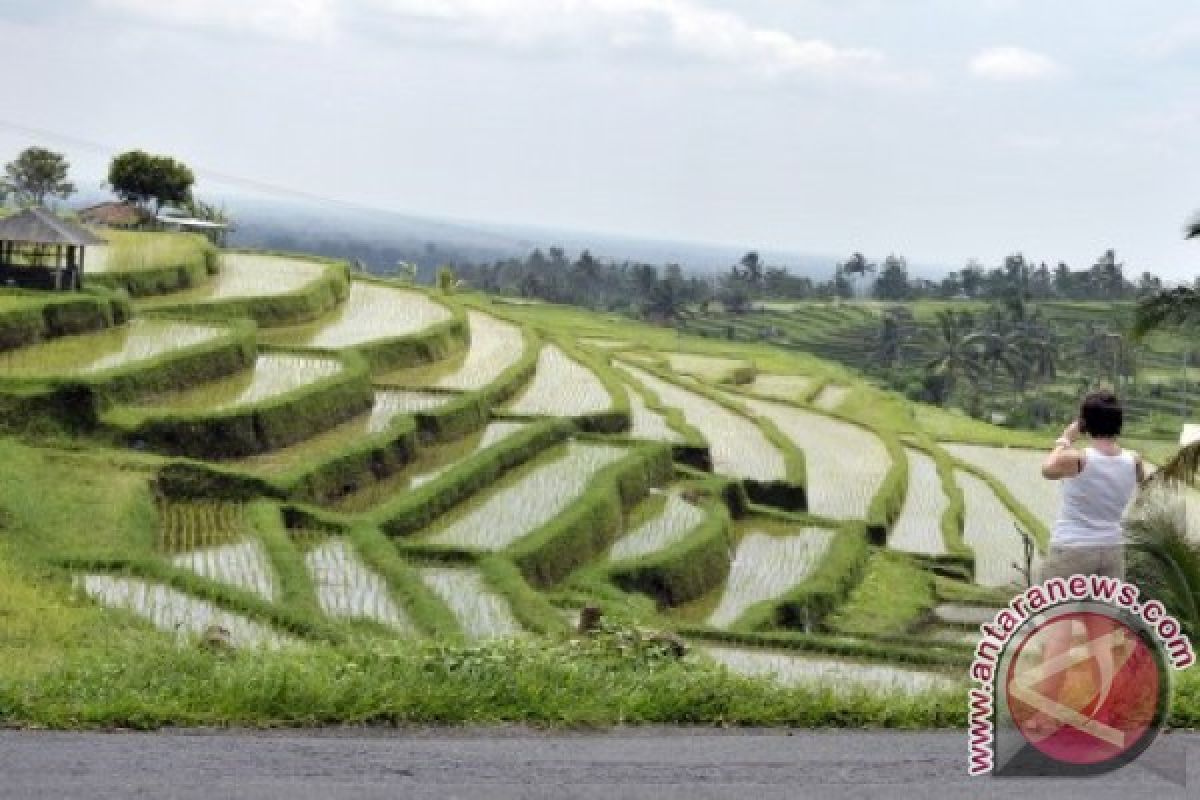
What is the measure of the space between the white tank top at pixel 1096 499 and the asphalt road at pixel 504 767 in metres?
0.83

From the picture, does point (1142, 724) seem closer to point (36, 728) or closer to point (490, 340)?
point (36, 728)

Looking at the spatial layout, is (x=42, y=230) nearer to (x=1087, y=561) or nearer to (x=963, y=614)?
(x=963, y=614)

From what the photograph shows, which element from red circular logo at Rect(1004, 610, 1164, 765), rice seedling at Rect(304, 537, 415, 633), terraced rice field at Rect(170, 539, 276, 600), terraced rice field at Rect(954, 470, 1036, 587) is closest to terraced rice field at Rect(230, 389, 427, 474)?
rice seedling at Rect(304, 537, 415, 633)

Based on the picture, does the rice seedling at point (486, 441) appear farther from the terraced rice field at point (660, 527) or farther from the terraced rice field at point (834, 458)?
the terraced rice field at point (834, 458)

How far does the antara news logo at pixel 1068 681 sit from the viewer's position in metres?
5.58

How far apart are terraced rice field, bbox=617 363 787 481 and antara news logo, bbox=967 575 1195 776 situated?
1612cm

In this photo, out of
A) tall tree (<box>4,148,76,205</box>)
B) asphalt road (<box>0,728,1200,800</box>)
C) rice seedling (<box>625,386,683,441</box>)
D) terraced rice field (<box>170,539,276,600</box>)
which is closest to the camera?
asphalt road (<box>0,728,1200,800</box>)

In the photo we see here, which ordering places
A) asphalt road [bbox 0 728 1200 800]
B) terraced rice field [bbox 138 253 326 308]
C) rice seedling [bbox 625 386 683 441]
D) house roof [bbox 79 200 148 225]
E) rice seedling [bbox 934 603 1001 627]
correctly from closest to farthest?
asphalt road [bbox 0 728 1200 800] < rice seedling [bbox 934 603 1001 627] < rice seedling [bbox 625 386 683 441] < terraced rice field [bbox 138 253 326 308] < house roof [bbox 79 200 148 225]

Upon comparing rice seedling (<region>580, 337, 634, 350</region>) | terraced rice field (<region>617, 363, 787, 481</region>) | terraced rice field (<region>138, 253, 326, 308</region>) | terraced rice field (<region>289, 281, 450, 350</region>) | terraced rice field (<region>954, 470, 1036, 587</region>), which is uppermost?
terraced rice field (<region>138, 253, 326, 308</region>)

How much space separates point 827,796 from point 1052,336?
72.9m

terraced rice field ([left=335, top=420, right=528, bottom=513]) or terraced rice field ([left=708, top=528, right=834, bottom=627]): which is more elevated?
terraced rice field ([left=335, top=420, right=528, bottom=513])

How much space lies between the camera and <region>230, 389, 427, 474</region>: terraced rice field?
16.8m

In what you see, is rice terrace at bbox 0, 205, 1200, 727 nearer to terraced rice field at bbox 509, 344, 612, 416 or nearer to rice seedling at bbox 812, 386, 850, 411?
terraced rice field at bbox 509, 344, 612, 416

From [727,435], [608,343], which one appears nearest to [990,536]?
[727,435]
